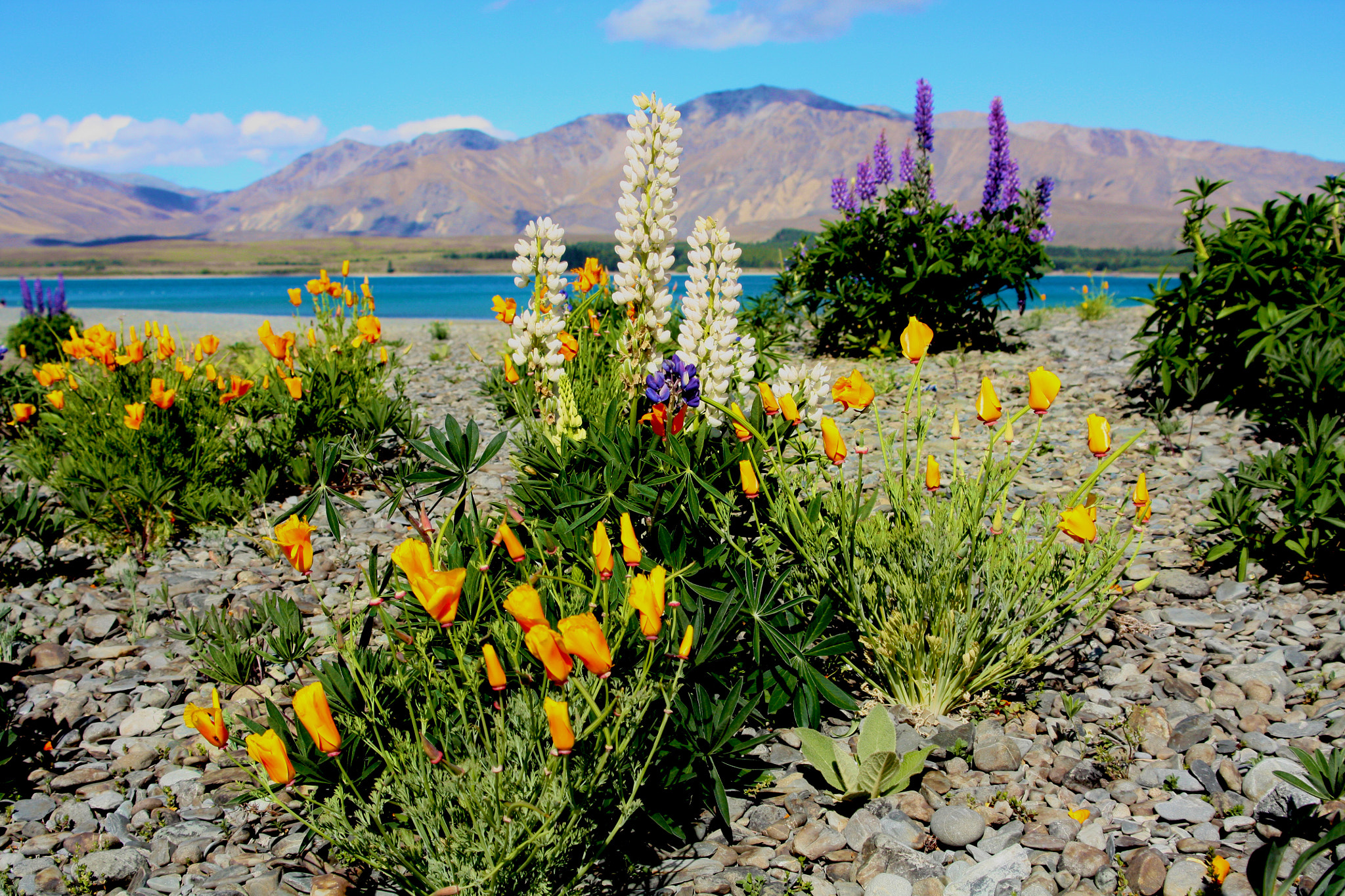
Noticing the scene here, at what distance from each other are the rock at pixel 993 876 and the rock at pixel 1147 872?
240 mm

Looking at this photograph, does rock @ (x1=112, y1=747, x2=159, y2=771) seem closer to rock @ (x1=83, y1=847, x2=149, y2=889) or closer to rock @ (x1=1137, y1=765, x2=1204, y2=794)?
rock @ (x1=83, y1=847, x2=149, y2=889)

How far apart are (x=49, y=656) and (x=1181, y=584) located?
4732 mm

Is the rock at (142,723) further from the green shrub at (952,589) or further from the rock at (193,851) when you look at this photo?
the green shrub at (952,589)

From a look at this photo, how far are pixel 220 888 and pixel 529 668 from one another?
91 centimetres

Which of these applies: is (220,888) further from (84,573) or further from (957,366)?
(957,366)

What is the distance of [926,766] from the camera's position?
2.36 m

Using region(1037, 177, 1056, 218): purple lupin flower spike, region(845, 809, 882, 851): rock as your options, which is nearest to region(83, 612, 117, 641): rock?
region(845, 809, 882, 851): rock

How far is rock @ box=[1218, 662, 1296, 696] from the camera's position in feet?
8.54

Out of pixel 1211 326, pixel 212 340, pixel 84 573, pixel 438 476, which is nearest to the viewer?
pixel 438 476

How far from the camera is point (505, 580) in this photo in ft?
7.54

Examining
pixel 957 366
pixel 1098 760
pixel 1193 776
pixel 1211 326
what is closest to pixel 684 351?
pixel 1098 760

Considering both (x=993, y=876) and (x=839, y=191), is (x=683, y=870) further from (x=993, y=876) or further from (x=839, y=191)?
(x=839, y=191)

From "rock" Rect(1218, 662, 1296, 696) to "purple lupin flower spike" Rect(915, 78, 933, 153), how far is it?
25.5ft

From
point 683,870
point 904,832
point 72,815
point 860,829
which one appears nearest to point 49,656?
point 72,815
